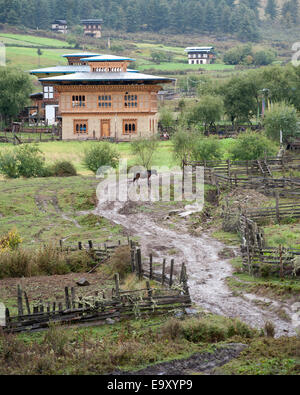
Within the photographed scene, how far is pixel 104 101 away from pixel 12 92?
13396 mm

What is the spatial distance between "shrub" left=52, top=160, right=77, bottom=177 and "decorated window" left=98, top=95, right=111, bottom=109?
67.9ft

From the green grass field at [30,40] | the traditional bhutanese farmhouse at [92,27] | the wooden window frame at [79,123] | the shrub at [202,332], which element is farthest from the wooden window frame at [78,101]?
the traditional bhutanese farmhouse at [92,27]

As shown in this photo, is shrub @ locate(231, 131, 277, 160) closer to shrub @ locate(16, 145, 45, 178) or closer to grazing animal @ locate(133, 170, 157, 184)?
grazing animal @ locate(133, 170, 157, 184)

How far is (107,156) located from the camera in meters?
45.3

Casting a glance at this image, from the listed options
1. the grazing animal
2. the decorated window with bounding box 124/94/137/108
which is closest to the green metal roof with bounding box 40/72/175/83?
the decorated window with bounding box 124/94/137/108

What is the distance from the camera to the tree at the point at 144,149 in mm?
46594

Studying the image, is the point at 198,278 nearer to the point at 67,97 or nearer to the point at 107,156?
the point at 107,156

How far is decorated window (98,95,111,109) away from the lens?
66.2 metres

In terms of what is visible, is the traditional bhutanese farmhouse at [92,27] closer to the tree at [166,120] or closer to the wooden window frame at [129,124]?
the tree at [166,120]

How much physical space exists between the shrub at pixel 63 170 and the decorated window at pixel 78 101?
67.4 ft

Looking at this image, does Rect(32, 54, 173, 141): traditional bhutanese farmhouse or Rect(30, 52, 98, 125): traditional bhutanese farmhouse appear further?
Rect(30, 52, 98, 125): traditional bhutanese farmhouse

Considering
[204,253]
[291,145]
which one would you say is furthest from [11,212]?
[291,145]

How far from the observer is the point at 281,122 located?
172ft

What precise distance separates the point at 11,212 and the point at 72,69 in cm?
5097
